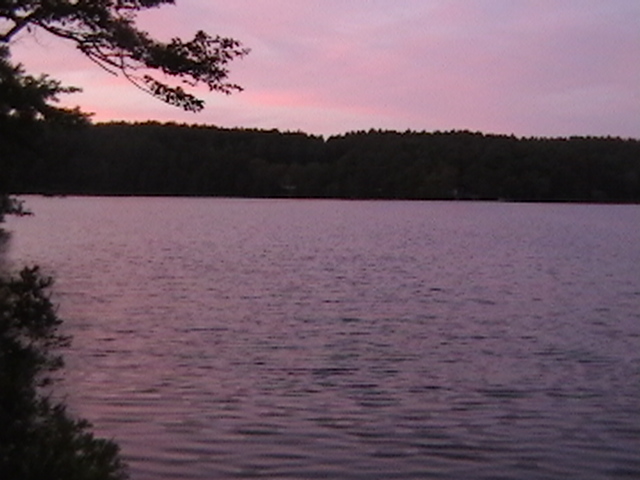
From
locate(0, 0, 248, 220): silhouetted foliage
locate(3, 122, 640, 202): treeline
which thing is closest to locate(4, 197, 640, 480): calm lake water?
locate(0, 0, 248, 220): silhouetted foliage

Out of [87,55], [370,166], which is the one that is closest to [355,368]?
[87,55]

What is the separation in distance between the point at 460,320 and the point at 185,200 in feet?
452

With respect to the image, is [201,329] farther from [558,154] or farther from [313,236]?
[558,154]

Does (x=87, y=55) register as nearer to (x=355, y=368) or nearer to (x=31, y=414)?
(x=31, y=414)

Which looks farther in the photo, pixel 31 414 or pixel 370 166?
pixel 370 166

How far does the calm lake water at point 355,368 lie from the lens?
40.5 ft

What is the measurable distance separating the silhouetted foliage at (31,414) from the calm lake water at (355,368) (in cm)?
242

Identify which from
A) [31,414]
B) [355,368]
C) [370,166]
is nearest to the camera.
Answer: [31,414]

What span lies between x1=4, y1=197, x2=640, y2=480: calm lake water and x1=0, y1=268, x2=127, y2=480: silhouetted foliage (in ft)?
7.95

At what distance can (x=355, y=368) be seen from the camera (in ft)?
57.5

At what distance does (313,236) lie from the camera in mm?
61750

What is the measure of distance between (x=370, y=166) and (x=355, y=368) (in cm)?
13557

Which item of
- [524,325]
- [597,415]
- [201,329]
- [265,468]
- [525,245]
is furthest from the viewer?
[525,245]

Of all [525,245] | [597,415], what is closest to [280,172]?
[525,245]
